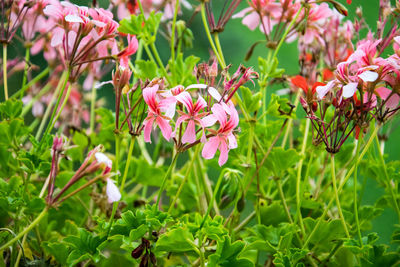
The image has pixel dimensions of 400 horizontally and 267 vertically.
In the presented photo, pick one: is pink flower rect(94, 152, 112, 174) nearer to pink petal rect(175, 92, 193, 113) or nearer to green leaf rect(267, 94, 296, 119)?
pink petal rect(175, 92, 193, 113)

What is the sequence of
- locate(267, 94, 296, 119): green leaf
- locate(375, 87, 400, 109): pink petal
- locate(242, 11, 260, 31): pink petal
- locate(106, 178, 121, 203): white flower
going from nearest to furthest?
locate(106, 178, 121, 203): white flower < locate(375, 87, 400, 109): pink petal < locate(267, 94, 296, 119): green leaf < locate(242, 11, 260, 31): pink petal

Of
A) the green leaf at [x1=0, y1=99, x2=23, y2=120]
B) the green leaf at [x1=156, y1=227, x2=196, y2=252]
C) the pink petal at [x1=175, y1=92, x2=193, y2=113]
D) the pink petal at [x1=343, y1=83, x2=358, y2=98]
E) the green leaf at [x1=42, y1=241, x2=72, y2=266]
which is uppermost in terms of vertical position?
the pink petal at [x1=343, y1=83, x2=358, y2=98]

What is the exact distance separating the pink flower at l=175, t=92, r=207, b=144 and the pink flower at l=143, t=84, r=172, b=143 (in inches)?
0.9

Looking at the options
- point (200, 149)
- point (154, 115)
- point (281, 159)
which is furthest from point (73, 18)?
point (281, 159)

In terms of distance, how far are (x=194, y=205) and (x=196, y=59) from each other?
265 millimetres

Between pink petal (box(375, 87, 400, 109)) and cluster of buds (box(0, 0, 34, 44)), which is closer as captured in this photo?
pink petal (box(375, 87, 400, 109))

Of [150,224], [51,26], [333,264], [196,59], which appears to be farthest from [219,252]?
[51,26]

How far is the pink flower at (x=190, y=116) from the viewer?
0.53 meters

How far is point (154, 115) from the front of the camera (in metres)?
0.56

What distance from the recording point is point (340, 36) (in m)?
0.99

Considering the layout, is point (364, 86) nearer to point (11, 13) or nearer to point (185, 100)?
point (185, 100)

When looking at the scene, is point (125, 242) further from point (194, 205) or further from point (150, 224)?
point (194, 205)

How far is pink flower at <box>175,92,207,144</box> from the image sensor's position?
53 centimetres

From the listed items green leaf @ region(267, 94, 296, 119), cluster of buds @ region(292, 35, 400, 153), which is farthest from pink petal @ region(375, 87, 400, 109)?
green leaf @ region(267, 94, 296, 119)
